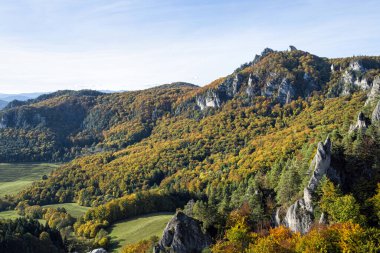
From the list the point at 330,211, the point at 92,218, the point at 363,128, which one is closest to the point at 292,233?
the point at 330,211

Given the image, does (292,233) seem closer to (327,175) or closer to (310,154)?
(327,175)

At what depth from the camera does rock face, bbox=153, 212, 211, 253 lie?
77.6 m

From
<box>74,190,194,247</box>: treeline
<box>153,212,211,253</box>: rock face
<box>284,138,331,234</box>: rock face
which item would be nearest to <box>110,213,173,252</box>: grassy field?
<box>74,190,194,247</box>: treeline

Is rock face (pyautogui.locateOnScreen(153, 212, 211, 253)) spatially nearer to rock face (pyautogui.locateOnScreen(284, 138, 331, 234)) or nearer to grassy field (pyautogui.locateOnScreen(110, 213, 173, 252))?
rock face (pyautogui.locateOnScreen(284, 138, 331, 234))

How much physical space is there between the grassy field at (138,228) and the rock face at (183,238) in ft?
132

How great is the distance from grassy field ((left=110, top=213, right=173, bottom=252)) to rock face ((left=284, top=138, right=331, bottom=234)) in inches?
2108

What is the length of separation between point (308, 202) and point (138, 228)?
76.3m

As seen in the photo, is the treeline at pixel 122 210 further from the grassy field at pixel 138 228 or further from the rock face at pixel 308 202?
the rock face at pixel 308 202

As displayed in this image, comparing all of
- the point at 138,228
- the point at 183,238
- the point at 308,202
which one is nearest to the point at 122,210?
the point at 138,228

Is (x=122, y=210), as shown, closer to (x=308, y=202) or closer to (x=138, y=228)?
(x=138, y=228)

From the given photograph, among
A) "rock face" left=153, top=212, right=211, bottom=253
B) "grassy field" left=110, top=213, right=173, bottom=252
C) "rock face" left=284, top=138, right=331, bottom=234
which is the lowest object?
"grassy field" left=110, top=213, right=173, bottom=252

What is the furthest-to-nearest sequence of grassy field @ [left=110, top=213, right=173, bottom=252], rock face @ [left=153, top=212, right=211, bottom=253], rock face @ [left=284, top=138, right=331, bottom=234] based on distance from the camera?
grassy field @ [left=110, top=213, right=173, bottom=252], rock face @ [left=153, top=212, right=211, bottom=253], rock face @ [left=284, top=138, right=331, bottom=234]

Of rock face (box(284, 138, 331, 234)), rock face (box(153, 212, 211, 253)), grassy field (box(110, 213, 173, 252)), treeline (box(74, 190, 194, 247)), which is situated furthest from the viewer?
treeline (box(74, 190, 194, 247))

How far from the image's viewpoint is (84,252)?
12562 centimetres
